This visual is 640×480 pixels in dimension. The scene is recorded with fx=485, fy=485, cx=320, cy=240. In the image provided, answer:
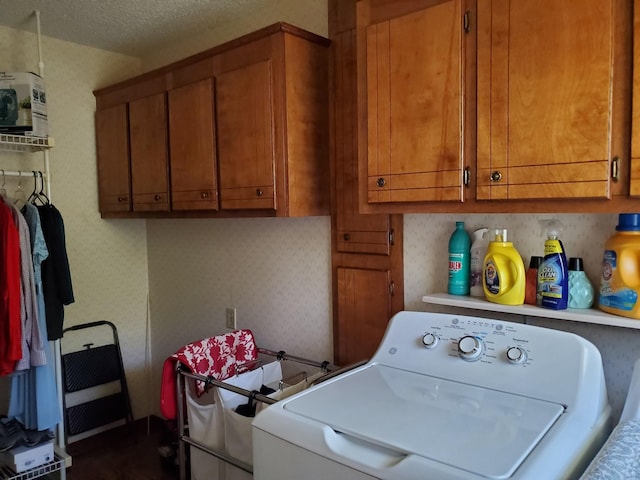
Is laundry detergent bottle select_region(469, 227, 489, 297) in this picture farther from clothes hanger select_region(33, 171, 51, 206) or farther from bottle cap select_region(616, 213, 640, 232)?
clothes hanger select_region(33, 171, 51, 206)

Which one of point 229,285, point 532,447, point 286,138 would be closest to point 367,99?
point 286,138

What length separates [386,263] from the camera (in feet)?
6.39

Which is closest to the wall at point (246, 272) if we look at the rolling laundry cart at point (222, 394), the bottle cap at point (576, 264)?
the rolling laundry cart at point (222, 394)

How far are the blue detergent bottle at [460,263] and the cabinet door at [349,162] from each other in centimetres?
Result: 32

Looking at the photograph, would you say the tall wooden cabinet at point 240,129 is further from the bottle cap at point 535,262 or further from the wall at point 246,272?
the bottle cap at point 535,262

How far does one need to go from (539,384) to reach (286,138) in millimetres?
1192

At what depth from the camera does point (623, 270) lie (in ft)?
4.28

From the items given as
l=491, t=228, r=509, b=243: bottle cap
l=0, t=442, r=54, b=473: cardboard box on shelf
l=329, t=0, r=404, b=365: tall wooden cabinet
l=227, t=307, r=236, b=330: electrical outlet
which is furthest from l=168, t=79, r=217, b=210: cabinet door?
l=0, t=442, r=54, b=473: cardboard box on shelf

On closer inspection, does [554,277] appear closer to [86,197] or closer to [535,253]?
[535,253]

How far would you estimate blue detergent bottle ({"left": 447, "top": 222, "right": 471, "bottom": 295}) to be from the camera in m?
1.66

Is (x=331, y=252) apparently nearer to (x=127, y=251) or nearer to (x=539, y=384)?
(x=539, y=384)

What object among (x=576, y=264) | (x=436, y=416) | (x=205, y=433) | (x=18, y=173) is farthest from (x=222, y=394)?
(x=18, y=173)

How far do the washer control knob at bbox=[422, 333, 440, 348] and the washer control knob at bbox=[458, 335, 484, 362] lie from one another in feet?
0.28

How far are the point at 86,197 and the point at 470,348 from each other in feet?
7.92
